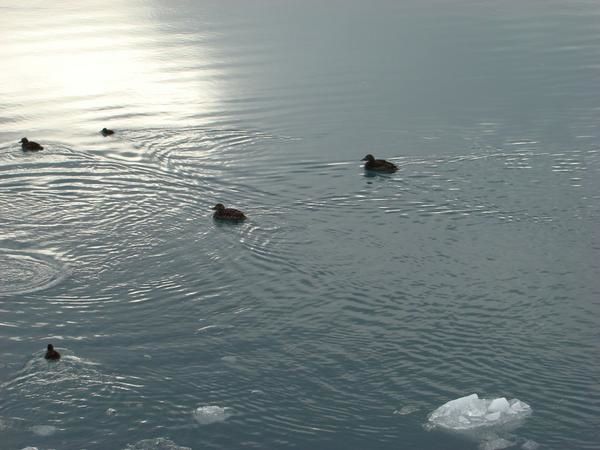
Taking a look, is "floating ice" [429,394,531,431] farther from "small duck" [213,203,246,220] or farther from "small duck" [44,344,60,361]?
"small duck" [213,203,246,220]

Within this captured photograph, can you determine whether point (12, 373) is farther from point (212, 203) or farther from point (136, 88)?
point (136, 88)

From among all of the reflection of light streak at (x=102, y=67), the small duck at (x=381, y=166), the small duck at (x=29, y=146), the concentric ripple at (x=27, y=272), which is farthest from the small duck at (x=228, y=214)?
the reflection of light streak at (x=102, y=67)

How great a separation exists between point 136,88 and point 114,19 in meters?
9.59

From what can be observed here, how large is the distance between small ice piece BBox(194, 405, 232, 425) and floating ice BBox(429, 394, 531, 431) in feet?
8.51

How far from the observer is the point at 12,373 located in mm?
13570

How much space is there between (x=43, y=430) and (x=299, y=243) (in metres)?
6.44

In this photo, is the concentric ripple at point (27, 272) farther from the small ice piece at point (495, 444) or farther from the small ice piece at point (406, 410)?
the small ice piece at point (495, 444)

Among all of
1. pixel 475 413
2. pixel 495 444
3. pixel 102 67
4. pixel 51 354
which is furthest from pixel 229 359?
pixel 102 67

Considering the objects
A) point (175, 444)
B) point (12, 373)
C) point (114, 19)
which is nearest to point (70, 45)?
point (114, 19)

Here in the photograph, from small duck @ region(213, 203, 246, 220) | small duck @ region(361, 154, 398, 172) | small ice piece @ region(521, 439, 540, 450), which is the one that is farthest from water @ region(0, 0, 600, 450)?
small duck @ region(361, 154, 398, 172)

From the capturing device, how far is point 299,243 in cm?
1750

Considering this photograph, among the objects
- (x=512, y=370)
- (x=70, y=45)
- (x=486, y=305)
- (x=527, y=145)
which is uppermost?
(x=70, y=45)

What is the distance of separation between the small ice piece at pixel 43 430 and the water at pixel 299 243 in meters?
0.04

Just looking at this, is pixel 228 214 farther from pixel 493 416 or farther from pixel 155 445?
pixel 493 416
